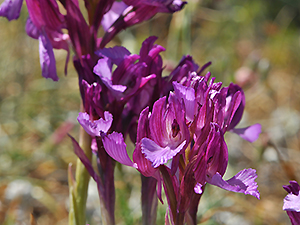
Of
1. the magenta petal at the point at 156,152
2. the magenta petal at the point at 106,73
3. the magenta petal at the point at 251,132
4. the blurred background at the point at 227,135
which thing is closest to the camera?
the magenta petal at the point at 156,152

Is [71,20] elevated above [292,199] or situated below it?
above

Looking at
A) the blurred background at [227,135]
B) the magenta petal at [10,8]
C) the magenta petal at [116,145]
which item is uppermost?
the magenta petal at [10,8]

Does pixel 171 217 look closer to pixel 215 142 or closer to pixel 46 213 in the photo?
pixel 215 142

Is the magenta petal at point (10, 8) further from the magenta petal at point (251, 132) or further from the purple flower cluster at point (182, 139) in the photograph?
the magenta petal at point (251, 132)

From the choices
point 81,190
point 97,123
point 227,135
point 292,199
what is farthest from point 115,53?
point 227,135

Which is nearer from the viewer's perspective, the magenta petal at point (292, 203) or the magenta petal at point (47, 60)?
the magenta petal at point (292, 203)

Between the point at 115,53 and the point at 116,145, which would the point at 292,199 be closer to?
the point at 116,145

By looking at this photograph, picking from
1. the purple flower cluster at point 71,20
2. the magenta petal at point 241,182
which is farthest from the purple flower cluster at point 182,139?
the purple flower cluster at point 71,20
